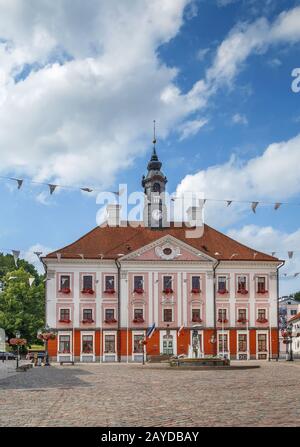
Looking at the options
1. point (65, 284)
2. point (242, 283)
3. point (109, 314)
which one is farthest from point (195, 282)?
point (65, 284)

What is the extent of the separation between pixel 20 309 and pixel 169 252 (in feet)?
74.0

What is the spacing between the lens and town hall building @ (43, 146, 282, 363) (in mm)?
59125

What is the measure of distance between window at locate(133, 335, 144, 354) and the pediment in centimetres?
672

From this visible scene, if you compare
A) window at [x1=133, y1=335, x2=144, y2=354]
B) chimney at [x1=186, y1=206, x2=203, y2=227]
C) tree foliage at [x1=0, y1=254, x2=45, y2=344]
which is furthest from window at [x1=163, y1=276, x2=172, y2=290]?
tree foliage at [x1=0, y1=254, x2=45, y2=344]

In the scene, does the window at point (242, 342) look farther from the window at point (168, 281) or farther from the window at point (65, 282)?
the window at point (65, 282)

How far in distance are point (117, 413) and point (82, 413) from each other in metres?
0.73

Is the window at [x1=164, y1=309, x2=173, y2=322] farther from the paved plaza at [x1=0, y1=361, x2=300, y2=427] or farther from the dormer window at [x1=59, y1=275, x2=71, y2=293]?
the paved plaza at [x1=0, y1=361, x2=300, y2=427]

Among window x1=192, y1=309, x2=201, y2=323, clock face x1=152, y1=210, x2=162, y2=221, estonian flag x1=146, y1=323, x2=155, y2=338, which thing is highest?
clock face x1=152, y1=210, x2=162, y2=221

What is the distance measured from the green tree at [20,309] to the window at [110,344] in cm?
1817

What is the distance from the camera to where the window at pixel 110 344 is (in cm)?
5919

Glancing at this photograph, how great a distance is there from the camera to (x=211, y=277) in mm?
61219

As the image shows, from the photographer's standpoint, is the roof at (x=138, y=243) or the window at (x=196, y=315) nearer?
the window at (x=196, y=315)

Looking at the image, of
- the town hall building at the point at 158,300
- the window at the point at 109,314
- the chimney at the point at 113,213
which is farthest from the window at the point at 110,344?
the chimney at the point at 113,213
